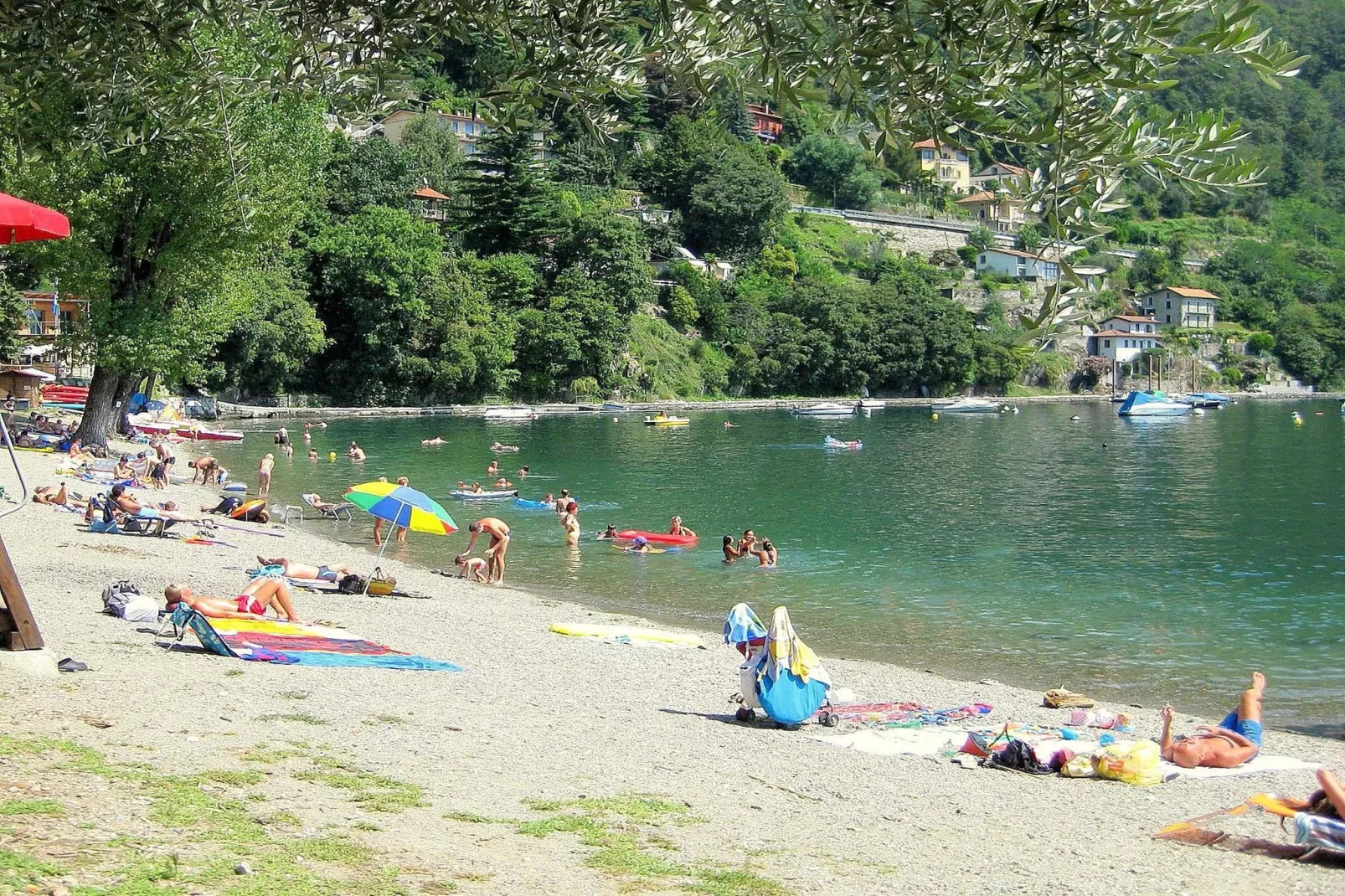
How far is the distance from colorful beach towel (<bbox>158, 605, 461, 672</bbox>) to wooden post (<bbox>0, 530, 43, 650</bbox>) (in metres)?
2.50

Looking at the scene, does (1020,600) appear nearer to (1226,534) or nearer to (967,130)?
(1226,534)

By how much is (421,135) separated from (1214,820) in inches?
4115

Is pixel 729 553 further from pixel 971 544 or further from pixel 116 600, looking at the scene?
pixel 116 600

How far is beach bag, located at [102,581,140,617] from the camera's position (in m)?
12.8

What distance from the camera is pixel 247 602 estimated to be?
1374 cm

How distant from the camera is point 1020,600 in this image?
22.1m

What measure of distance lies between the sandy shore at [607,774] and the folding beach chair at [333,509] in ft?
50.3

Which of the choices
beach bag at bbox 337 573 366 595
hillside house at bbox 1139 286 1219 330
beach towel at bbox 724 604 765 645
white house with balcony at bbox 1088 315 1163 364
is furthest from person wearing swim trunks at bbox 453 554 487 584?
hillside house at bbox 1139 286 1219 330

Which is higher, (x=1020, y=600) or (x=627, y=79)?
(x=627, y=79)

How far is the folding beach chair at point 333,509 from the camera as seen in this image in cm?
2970

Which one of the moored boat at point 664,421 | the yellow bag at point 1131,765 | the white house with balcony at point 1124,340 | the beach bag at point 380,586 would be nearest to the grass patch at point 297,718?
the yellow bag at point 1131,765

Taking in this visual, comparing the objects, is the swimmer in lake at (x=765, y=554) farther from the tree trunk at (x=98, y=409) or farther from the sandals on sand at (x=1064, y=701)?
the tree trunk at (x=98, y=409)

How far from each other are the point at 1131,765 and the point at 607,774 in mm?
4791

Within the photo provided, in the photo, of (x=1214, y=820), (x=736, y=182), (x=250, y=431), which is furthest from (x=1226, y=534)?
(x=736, y=182)
